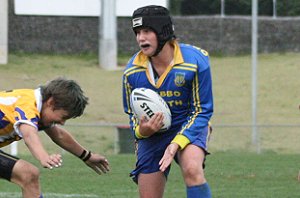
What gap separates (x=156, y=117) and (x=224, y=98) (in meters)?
21.6

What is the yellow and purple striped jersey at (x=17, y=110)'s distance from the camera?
6779mm

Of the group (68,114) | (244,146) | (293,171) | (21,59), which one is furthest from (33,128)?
(21,59)

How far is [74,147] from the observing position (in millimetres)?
7527

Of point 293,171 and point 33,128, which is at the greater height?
point 33,128

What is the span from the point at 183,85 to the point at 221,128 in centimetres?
1676

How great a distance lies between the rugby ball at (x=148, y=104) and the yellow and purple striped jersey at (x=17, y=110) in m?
0.82

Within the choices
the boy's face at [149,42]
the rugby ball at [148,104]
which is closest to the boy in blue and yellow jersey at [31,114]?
the rugby ball at [148,104]

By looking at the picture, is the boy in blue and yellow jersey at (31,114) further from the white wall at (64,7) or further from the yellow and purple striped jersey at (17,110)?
the white wall at (64,7)

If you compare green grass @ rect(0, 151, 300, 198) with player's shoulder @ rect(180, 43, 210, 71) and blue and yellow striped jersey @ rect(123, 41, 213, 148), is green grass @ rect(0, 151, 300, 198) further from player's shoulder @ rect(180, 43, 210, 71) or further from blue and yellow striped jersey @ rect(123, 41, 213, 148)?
player's shoulder @ rect(180, 43, 210, 71)

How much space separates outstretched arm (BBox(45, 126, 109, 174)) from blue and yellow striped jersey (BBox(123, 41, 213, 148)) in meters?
0.41

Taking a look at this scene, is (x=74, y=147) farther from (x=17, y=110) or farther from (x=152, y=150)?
(x=17, y=110)

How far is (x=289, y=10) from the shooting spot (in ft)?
109

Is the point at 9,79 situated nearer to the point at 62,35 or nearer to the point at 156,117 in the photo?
the point at 62,35

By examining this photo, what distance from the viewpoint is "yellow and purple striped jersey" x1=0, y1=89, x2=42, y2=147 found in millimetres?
6779
